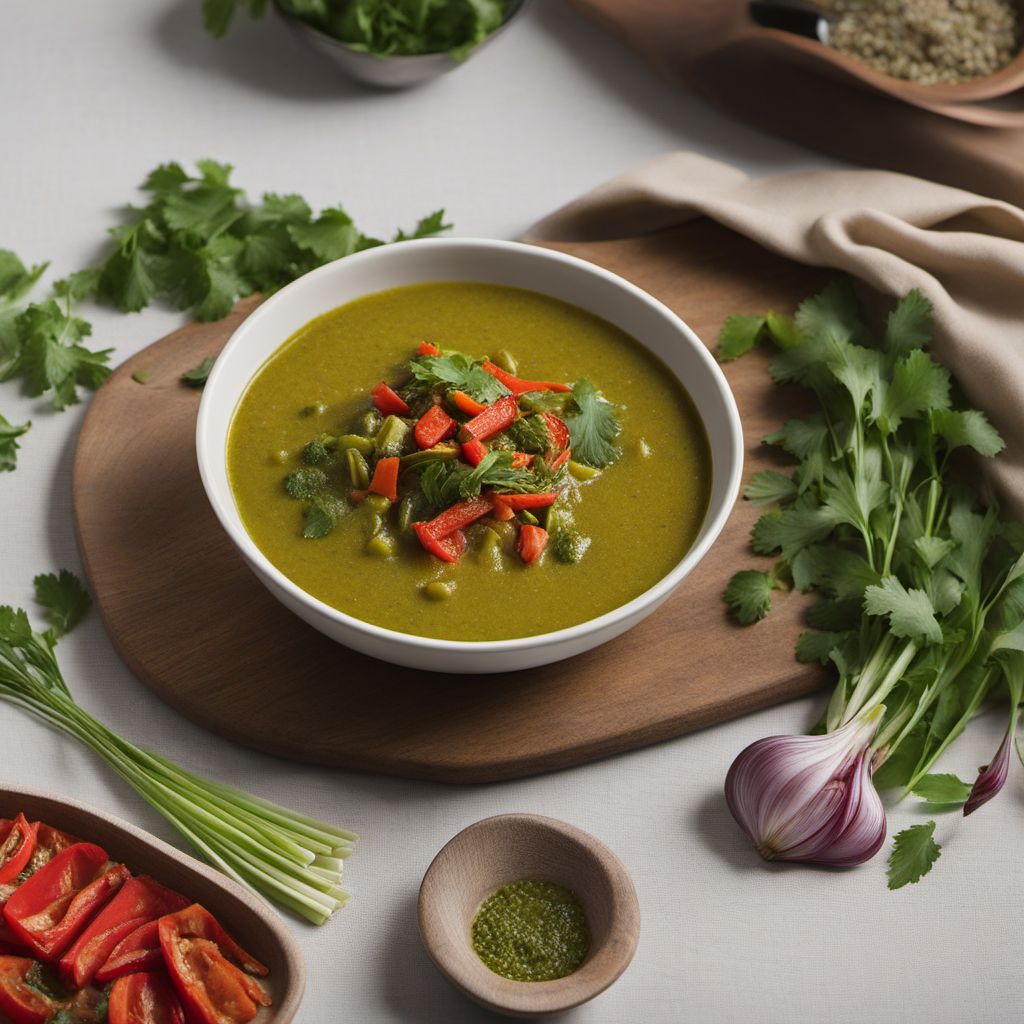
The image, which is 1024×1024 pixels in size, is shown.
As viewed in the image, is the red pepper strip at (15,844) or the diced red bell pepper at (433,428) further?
the diced red bell pepper at (433,428)

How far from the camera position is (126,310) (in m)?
4.93

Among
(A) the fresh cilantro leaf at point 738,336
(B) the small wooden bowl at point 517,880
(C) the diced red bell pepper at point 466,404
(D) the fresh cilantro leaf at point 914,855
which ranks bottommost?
(D) the fresh cilantro leaf at point 914,855

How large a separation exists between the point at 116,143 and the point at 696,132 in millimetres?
2474

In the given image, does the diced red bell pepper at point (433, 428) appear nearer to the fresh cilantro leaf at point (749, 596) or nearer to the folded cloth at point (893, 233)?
the fresh cilantro leaf at point (749, 596)

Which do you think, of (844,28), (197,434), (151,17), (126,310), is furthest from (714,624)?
(151,17)

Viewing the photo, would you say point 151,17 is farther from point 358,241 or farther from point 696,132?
point 696,132

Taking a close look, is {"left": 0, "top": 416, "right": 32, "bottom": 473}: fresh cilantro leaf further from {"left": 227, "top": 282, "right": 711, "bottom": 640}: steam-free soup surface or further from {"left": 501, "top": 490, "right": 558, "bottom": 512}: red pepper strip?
{"left": 501, "top": 490, "right": 558, "bottom": 512}: red pepper strip

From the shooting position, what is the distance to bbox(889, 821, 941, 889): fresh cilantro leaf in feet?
12.3

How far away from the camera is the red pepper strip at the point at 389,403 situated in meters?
4.14

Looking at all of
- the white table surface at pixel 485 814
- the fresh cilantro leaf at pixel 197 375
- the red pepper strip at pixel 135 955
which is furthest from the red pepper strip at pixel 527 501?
the red pepper strip at pixel 135 955

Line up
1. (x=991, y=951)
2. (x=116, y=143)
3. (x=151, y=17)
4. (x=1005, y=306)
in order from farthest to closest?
(x=151, y=17)
(x=116, y=143)
(x=1005, y=306)
(x=991, y=951)

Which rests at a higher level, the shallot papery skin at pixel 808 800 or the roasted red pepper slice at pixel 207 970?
the roasted red pepper slice at pixel 207 970

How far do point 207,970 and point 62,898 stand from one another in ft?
1.47

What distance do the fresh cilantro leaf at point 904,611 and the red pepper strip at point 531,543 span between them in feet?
3.22
